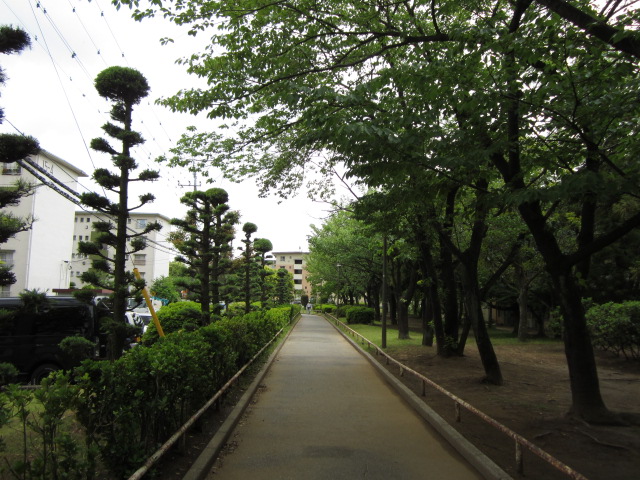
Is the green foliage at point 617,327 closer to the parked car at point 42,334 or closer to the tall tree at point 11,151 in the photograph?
the parked car at point 42,334

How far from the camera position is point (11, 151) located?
16.4ft

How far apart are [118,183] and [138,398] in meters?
5.18

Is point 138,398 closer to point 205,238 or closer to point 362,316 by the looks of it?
point 205,238

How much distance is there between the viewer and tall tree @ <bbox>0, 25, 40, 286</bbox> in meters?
4.62

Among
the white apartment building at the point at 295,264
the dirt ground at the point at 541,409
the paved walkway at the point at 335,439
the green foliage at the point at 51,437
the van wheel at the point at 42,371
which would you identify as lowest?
the paved walkway at the point at 335,439

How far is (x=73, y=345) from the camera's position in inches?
265

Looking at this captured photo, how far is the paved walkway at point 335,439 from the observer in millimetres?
4922

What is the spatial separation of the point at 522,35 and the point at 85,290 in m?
7.55

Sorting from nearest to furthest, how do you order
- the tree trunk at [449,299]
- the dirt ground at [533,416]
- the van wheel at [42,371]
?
the dirt ground at [533,416] → the van wheel at [42,371] → the tree trunk at [449,299]

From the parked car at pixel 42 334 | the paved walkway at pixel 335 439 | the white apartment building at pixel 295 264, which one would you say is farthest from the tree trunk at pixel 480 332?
the white apartment building at pixel 295 264

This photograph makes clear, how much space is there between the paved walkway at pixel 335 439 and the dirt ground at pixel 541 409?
1.99 ft

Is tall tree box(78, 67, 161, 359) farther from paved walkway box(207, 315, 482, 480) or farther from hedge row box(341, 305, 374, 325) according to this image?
hedge row box(341, 305, 374, 325)

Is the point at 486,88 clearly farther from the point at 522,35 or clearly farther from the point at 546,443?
the point at 546,443

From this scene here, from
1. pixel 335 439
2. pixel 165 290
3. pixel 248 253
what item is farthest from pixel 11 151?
pixel 165 290
